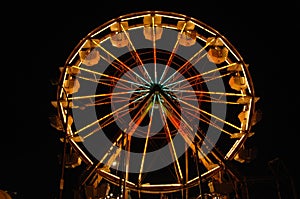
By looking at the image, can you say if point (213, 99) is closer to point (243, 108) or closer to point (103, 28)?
point (243, 108)

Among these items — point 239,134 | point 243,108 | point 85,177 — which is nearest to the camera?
point 85,177

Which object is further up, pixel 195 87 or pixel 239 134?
pixel 195 87

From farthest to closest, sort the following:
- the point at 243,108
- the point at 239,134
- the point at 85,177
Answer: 1. the point at 243,108
2. the point at 239,134
3. the point at 85,177

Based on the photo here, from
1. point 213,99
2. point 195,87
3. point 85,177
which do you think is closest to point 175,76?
point 195,87

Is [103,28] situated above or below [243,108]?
above

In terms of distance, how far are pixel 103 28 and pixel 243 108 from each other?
4.77 metres

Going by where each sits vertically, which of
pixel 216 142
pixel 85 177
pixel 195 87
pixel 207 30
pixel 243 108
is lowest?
pixel 85 177

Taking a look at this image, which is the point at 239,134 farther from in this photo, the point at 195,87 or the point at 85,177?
the point at 85,177

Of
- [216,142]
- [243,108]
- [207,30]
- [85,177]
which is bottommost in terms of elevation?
[85,177]

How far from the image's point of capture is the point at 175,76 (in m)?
10.5

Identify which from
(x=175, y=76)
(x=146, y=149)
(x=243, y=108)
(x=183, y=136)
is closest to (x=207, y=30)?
(x=175, y=76)

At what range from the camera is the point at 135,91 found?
10.1 metres

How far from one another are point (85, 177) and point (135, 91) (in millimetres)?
3214

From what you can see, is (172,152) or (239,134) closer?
(239,134)
